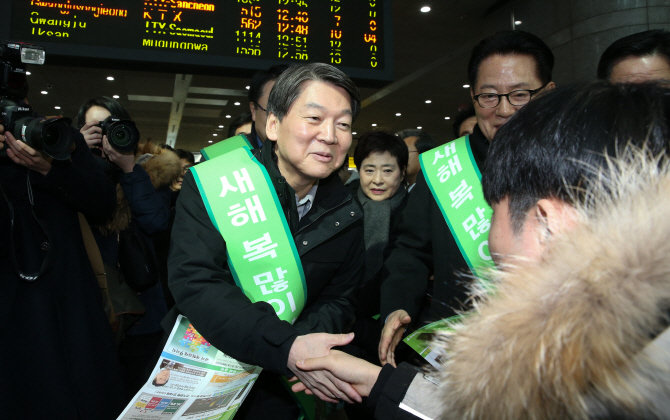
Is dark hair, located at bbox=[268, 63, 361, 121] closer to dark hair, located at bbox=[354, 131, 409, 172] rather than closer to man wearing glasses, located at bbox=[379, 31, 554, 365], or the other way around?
man wearing glasses, located at bbox=[379, 31, 554, 365]

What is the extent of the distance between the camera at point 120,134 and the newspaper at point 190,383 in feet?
3.62

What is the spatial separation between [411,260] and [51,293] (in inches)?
49.9

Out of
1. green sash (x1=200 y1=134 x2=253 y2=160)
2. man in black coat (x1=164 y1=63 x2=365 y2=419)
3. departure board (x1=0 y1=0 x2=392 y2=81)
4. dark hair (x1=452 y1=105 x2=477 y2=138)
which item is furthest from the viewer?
departure board (x1=0 y1=0 x2=392 y2=81)

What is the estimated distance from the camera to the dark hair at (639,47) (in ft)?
6.08

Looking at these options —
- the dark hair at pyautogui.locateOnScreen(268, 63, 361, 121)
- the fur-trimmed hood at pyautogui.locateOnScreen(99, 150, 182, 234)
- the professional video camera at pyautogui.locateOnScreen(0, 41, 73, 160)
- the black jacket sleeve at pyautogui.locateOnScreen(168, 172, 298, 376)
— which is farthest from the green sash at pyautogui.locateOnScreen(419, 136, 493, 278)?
the fur-trimmed hood at pyautogui.locateOnScreen(99, 150, 182, 234)

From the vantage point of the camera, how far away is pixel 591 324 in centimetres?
52

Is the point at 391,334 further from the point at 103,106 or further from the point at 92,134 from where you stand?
the point at 103,106

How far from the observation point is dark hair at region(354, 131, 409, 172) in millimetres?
2996

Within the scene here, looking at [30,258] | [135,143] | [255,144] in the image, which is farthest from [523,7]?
[30,258]

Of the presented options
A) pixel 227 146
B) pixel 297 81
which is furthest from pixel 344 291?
pixel 227 146

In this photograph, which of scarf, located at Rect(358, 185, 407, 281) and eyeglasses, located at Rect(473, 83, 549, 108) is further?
scarf, located at Rect(358, 185, 407, 281)

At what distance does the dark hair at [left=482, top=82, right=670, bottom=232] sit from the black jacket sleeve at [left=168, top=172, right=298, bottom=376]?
710 millimetres

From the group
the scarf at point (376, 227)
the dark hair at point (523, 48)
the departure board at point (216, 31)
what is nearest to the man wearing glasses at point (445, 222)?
the dark hair at point (523, 48)

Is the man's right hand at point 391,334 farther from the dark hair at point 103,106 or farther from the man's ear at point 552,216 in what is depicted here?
the dark hair at point 103,106
